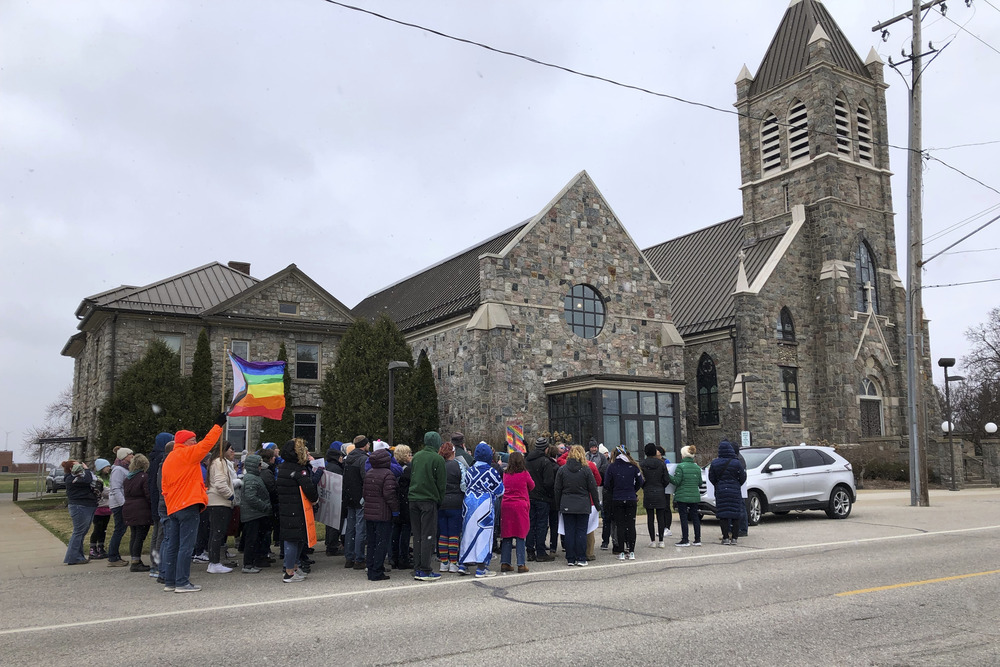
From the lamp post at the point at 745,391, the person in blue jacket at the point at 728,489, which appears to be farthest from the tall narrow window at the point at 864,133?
the person in blue jacket at the point at 728,489

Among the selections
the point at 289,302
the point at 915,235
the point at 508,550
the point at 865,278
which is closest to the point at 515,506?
the point at 508,550

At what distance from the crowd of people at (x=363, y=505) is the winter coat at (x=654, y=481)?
19 mm

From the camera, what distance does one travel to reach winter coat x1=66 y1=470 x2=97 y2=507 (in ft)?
40.0

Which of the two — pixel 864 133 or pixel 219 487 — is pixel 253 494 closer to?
pixel 219 487

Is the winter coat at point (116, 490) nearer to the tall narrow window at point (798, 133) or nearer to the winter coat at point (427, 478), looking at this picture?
the winter coat at point (427, 478)

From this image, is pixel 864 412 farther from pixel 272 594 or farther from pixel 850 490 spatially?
pixel 272 594

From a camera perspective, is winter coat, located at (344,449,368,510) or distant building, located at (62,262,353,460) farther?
distant building, located at (62,262,353,460)

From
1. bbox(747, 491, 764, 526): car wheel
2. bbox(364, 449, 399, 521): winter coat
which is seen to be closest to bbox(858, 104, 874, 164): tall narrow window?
bbox(747, 491, 764, 526): car wheel

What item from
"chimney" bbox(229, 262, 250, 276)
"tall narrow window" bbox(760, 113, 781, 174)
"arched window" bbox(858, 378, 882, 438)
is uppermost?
"tall narrow window" bbox(760, 113, 781, 174)

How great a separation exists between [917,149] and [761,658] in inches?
820

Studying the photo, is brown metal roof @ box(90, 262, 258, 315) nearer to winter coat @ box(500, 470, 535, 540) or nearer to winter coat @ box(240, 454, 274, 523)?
winter coat @ box(240, 454, 274, 523)

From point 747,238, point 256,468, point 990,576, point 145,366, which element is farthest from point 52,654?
point 747,238

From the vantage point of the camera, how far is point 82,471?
40.3 feet

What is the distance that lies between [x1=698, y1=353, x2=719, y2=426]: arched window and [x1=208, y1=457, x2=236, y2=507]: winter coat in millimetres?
28583
